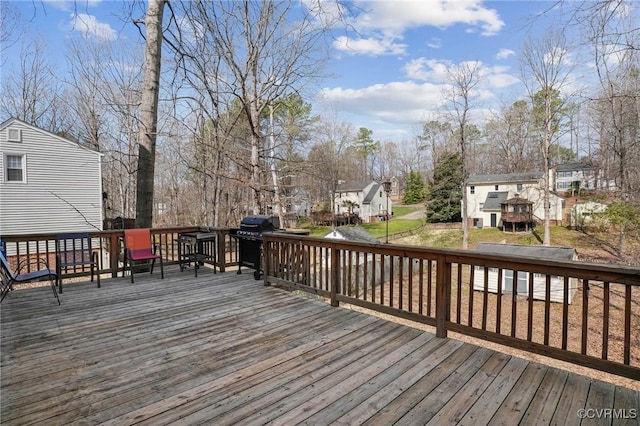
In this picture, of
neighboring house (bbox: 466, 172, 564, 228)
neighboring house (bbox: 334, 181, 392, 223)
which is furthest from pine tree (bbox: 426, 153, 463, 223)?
neighboring house (bbox: 334, 181, 392, 223)

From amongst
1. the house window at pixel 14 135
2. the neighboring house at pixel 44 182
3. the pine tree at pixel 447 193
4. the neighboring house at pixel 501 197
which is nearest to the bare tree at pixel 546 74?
the neighboring house at pixel 501 197

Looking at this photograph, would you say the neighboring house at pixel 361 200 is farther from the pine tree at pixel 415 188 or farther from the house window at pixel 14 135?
the house window at pixel 14 135

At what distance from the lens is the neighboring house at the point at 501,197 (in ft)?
81.1

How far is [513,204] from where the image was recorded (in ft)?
78.6

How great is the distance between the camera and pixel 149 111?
21.0ft

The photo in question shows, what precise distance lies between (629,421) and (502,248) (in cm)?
1327

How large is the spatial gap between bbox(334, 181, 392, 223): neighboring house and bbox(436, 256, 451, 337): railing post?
28.5 metres

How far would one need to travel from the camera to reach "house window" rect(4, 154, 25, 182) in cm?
1183

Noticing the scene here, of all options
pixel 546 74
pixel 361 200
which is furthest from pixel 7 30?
pixel 361 200

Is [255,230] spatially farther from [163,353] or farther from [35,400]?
[35,400]

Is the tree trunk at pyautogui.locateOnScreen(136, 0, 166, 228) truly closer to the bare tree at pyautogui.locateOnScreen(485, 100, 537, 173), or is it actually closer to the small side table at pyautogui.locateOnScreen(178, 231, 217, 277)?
the small side table at pyautogui.locateOnScreen(178, 231, 217, 277)

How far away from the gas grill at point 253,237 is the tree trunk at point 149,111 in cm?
195

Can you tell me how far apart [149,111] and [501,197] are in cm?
2586

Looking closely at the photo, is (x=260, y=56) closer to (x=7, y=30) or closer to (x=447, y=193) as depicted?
(x=7, y=30)
